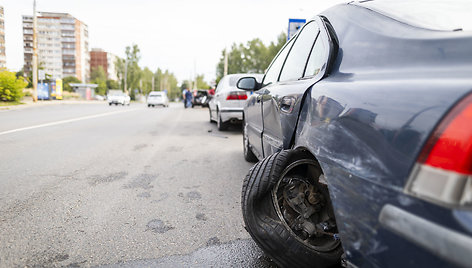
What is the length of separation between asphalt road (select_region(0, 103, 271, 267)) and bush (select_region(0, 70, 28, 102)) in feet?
60.2

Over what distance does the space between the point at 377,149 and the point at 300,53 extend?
5.89 feet

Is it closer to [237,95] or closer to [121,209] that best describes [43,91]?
[237,95]

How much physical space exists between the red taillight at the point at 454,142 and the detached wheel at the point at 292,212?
0.75m

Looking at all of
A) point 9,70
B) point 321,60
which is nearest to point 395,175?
point 321,60

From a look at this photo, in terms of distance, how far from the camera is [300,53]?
9.04 ft

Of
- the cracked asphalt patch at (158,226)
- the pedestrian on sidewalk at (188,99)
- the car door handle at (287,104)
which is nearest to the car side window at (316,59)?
the car door handle at (287,104)

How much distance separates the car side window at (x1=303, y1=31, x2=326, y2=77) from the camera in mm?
2079

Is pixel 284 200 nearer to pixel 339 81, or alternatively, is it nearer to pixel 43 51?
pixel 339 81

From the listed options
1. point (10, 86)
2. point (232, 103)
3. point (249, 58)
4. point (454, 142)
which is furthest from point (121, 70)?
point (454, 142)

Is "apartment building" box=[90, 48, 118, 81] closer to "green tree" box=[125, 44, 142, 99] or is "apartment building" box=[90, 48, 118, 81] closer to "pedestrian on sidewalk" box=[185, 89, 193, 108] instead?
"green tree" box=[125, 44, 142, 99]

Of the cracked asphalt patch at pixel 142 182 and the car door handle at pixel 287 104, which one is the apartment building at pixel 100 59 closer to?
the cracked asphalt patch at pixel 142 182

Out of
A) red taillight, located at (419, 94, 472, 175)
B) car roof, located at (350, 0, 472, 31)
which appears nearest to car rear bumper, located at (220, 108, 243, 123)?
car roof, located at (350, 0, 472, 31)

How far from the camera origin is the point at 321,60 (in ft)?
6.84

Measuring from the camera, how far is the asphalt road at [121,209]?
6.88 ft
